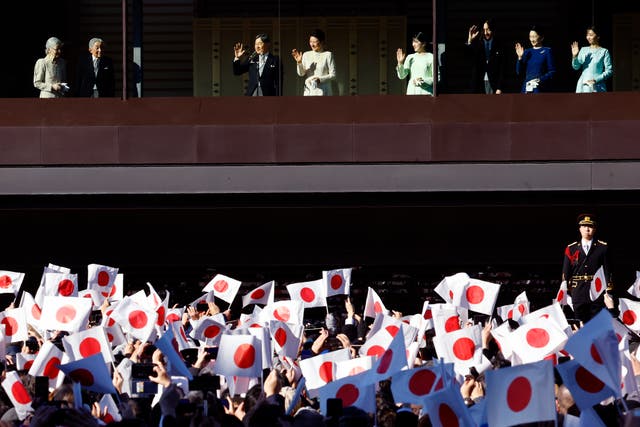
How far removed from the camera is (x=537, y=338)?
11.4m

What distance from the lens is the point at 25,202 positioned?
70.6ft

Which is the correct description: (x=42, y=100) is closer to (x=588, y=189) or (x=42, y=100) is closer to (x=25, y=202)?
(x=25, y=202)

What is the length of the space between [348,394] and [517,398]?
1627 mm

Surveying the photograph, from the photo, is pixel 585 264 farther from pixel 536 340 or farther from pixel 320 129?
pixel 536 340

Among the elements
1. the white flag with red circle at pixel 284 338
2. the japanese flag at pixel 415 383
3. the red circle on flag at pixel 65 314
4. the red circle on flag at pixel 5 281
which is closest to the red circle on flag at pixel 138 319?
the red circle on flag at pixel 65 314

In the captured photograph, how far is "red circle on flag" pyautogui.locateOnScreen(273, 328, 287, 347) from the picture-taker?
488 inches

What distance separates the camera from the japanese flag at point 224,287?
1817 centimetres

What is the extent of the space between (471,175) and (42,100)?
6342 mm

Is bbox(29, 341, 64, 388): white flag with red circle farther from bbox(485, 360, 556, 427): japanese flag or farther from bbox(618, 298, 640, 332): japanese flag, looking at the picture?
bbox(618, 298, 640, 332): japanese flag

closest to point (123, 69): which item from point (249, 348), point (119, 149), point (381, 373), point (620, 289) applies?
point (119, 149)

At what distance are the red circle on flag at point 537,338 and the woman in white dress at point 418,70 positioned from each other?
32.7ft

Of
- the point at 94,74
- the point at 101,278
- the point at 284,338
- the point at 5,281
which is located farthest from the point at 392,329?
the point at 94,74

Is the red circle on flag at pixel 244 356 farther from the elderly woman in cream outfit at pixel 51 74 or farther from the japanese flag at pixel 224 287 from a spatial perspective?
the elderly woman in cream outfit at pixel 51 74

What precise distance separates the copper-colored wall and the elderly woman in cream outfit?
0.18 metres
